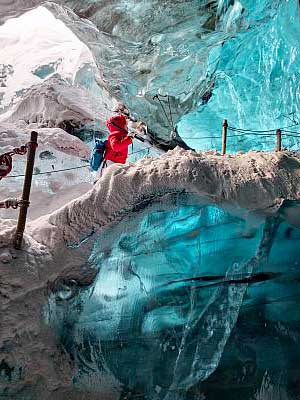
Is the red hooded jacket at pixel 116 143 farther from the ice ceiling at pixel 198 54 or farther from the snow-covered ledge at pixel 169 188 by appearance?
the ice ceiling at pixel 198 54

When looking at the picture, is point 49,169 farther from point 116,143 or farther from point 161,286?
point 161,286

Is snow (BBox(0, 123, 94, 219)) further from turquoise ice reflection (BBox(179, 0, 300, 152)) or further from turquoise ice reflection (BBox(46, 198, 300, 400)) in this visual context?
turquoise ice reflection (BBox(179, 0, 300, 152))

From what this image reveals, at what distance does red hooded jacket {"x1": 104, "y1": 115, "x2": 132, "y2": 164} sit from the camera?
6156 millimetres

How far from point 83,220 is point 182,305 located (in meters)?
0.95

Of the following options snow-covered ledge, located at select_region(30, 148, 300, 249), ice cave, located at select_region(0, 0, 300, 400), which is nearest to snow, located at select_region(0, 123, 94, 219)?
snow-covered ledge, located at select_region(30, 148, 300, 249)

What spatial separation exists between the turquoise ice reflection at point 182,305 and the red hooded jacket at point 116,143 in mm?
2428

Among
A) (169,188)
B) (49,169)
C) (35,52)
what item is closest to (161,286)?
(169,188)

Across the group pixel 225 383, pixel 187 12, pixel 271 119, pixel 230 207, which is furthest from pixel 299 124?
pixel 225 383

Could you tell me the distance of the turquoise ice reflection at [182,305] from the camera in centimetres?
Answer: 350

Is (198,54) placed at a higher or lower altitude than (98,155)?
higher

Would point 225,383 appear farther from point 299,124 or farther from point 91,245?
point 299,124

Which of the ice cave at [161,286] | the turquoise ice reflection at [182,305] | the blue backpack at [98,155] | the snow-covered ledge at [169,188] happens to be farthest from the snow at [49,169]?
the turquoise ice reflection at [182,305]

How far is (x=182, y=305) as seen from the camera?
145 inches

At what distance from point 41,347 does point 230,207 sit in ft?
5.61
